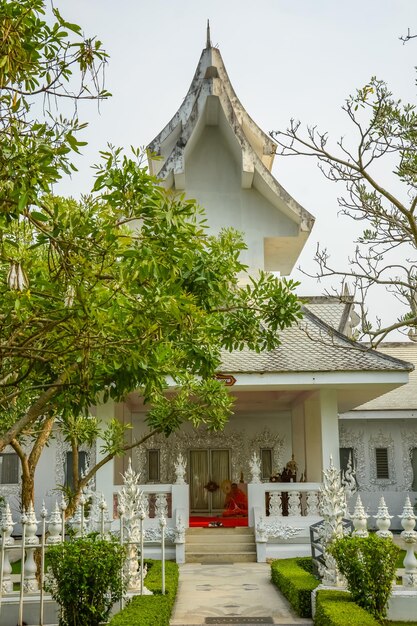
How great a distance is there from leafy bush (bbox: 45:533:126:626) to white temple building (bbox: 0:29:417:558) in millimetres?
7057

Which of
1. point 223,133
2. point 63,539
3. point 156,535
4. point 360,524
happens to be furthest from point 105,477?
point 223,133

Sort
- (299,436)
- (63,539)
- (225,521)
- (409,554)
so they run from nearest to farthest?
(63,539) → (409,554) → (225,521) → (299,436)

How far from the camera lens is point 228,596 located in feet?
33.7

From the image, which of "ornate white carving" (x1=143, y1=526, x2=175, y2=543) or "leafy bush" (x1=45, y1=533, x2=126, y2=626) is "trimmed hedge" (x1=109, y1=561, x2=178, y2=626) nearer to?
"leafy bush" (x1=45, y1=533, x2=126, y2=626)

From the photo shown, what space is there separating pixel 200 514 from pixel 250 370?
6.69 m

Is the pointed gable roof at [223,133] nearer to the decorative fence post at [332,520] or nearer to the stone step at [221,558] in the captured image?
the stone step at [221,558]

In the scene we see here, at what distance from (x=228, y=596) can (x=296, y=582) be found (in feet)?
3.92

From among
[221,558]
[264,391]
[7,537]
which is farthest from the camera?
[264,391]

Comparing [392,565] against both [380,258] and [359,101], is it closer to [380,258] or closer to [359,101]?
[380,258]

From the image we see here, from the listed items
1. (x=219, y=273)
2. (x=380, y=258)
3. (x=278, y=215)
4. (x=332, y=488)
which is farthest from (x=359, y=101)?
(x=278, y=215)

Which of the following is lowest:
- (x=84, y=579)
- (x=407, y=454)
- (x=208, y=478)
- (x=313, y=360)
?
(x=84, y=579)

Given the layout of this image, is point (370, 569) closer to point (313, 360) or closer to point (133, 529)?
point (133, 529)

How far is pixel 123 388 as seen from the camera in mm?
5953

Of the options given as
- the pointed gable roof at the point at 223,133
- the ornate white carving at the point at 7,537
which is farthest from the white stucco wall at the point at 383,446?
the ornate white carving at the point at 7,537
